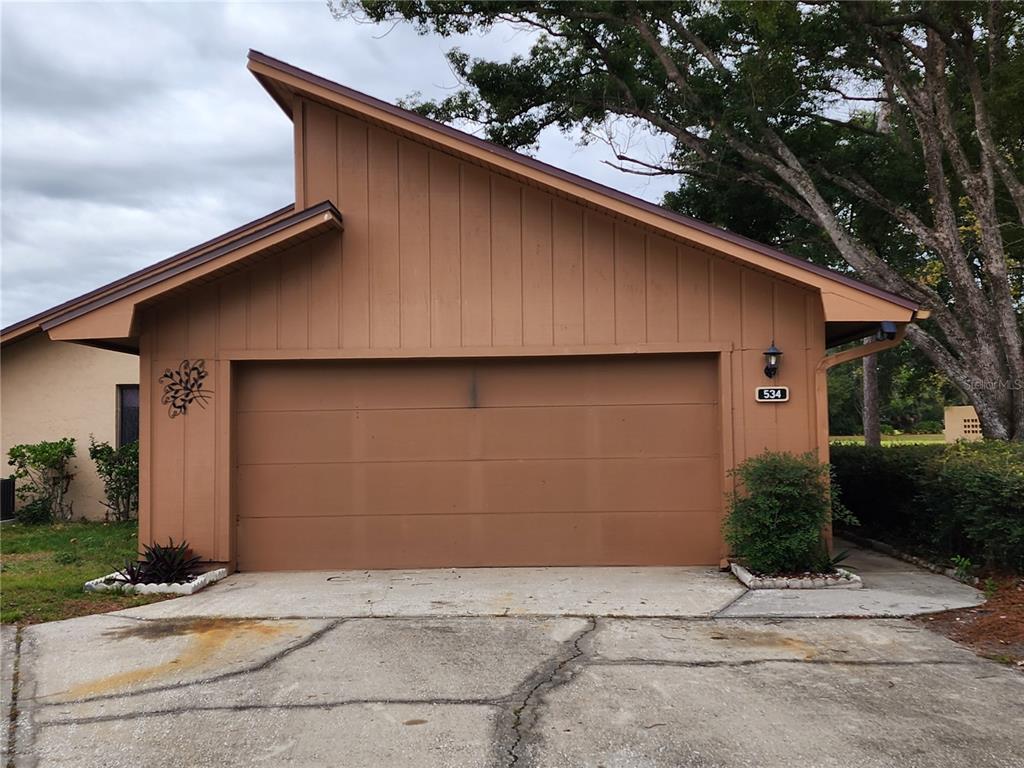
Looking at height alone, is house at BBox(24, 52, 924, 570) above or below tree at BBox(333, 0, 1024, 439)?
below

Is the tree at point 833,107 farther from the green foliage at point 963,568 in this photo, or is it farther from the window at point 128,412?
the window at point 128,412

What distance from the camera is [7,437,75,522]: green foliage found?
11.8 metres

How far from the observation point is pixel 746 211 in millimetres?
14422

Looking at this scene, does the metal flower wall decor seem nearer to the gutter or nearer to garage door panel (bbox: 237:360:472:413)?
garage door panel (bbox: 237:360:472:413)

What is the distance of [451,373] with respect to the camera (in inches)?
322

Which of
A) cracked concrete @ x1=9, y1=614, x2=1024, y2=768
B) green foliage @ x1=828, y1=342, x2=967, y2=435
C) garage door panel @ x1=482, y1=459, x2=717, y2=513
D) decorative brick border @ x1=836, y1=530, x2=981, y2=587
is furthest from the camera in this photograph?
green foliage @ x1=828, y1=342, x2=967, y2=435

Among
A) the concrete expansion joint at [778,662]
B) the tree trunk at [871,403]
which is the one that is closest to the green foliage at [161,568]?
the concrete expansion joint at [778,662]

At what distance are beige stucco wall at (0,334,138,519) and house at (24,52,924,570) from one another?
15.9 ft

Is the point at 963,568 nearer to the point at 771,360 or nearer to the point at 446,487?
the point at 771,360

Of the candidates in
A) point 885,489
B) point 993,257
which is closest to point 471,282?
point 885,489

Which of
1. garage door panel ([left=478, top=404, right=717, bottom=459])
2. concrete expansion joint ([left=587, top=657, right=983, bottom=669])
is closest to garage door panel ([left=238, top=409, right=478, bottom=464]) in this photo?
garage door panel ([left=478, top=404, right=717, bottom=459])

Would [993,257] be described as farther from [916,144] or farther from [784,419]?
[784,419]

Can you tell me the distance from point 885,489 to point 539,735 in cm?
720

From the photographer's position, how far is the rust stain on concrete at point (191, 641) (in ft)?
15.4
